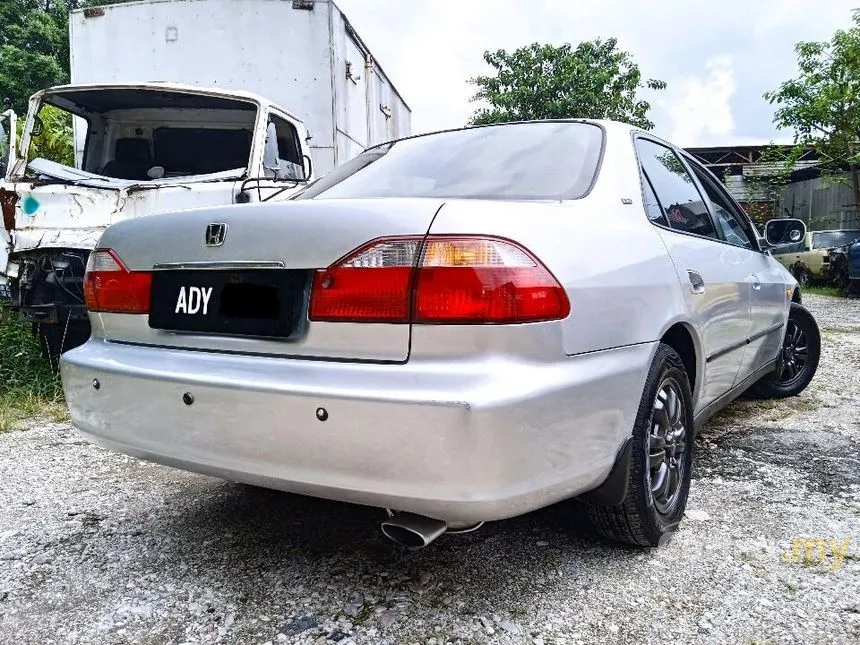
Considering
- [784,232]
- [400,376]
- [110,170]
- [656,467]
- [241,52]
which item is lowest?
[656,467]

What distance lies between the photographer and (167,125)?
550 centimetres

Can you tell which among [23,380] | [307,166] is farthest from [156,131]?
[23,380]

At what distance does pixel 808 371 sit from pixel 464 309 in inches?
144

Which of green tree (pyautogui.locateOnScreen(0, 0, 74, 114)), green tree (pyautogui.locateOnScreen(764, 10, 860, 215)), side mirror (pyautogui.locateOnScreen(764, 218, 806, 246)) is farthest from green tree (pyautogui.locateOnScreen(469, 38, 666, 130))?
side mirror (pyautogui.locateOnScreen(764, 218, 806, 246))

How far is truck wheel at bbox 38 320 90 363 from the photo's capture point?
188 inches

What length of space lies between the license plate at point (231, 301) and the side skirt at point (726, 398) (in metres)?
1.58

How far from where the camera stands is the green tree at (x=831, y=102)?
16.3 metres

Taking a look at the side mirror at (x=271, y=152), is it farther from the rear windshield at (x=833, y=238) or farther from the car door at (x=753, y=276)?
the rear windshield at (x=833, y=238)

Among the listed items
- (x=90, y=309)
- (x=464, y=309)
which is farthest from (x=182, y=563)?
(x=464, y=309)

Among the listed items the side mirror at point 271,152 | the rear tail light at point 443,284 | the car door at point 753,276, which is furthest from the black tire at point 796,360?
the side mirror at point 271,152

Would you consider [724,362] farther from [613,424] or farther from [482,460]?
[482,460]

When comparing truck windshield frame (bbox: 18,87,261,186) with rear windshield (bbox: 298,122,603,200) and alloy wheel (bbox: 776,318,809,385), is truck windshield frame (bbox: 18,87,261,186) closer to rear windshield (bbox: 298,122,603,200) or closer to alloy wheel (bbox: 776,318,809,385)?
rear windshield (bbox: 298,122,603,200)

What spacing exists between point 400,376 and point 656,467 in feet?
3.57

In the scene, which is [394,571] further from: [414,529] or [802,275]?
[802,275]
